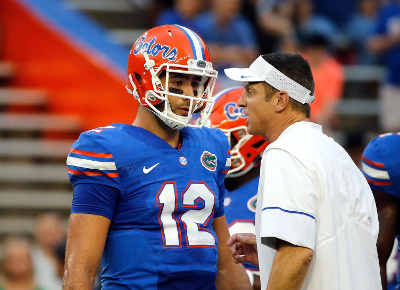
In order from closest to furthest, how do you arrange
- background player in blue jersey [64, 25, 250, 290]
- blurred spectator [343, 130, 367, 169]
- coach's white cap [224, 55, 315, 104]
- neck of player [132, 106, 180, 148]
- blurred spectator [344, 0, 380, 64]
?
background player in blue jersey [64, 25, 250, 290]
coach's white cap [224, 55, 315, 104]
neck of player [132, 106, 180, 148]
blurred spectator [343, 130, 367, 169]
blurred spectator [344, 0, 380, 64]

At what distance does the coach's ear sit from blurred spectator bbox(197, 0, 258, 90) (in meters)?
4.82

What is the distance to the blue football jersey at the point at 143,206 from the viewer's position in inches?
109

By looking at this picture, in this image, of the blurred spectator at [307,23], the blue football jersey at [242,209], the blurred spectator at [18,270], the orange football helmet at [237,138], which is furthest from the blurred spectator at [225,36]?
the blue football jersey at [242,209]

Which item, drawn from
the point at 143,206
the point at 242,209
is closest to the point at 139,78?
the point at 143,206

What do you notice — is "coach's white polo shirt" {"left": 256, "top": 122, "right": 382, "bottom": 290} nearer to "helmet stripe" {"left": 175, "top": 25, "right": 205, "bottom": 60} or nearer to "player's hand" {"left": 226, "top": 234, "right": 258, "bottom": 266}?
"player's hand" {"left": 226, "top": 234, "right": 258, "bottom": 266}

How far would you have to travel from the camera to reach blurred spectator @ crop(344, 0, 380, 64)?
8844 millimetres

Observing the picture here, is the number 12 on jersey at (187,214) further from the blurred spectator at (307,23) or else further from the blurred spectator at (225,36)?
the blurred spectator at (307,23)

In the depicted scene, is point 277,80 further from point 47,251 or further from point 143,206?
point 47,251

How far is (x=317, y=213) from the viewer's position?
2.68 m

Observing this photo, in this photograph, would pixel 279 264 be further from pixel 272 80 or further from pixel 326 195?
pixel 272 80

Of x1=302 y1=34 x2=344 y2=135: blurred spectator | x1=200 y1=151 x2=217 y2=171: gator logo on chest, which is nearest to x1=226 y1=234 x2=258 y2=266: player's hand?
x1=200 y1=151 x2=217 y2=171: gator logo on chest

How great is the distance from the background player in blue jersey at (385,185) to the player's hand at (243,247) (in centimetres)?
78

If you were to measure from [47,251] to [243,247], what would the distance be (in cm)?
427

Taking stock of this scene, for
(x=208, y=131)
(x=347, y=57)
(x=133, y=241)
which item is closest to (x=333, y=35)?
(x=347, y=57)
